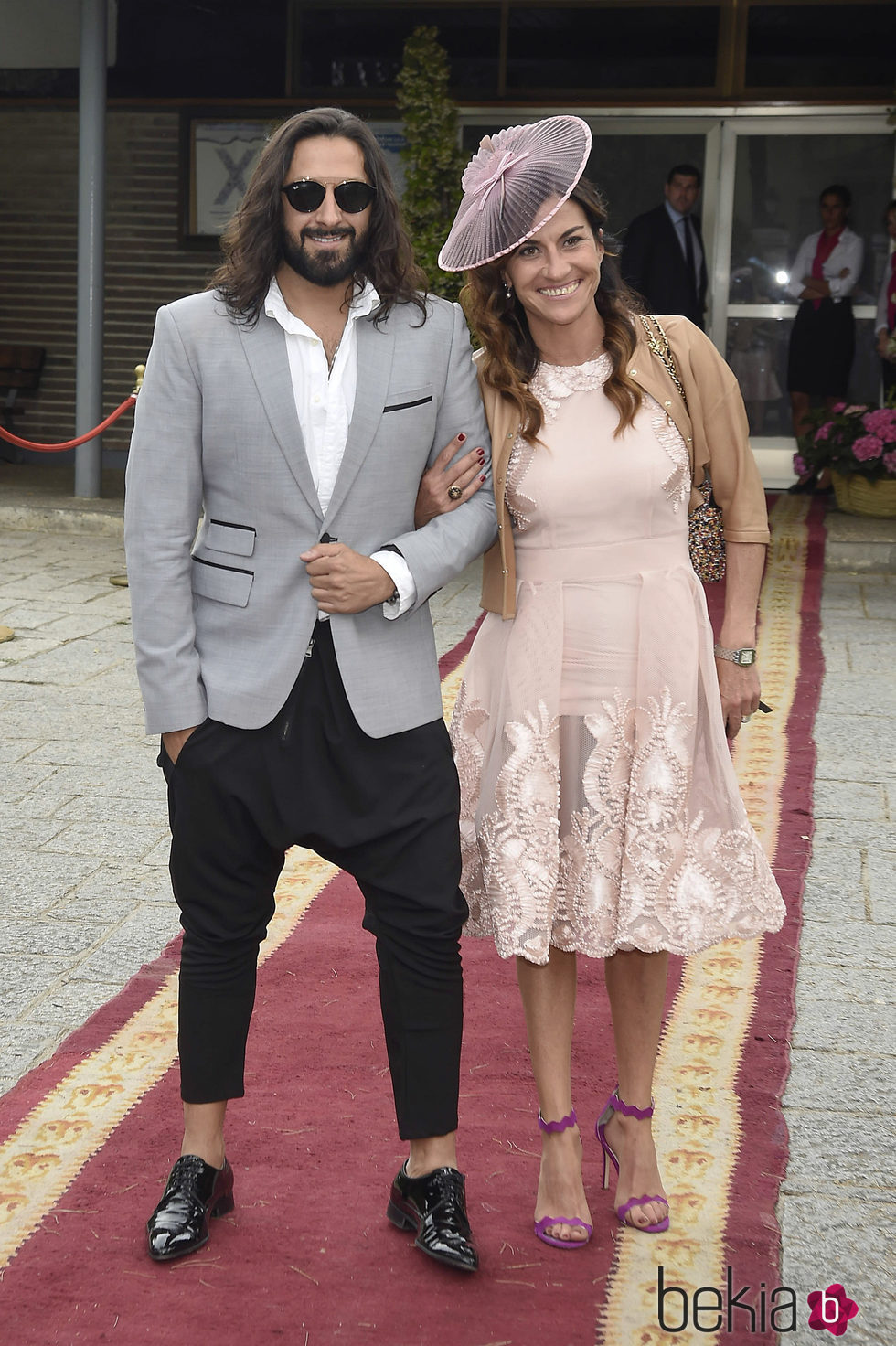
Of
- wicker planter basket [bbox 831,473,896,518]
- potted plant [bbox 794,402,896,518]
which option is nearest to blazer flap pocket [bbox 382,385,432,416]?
potted plant [bbox 794,402,896,518]

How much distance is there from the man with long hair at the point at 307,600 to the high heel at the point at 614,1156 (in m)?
0.32

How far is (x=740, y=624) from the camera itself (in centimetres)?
285

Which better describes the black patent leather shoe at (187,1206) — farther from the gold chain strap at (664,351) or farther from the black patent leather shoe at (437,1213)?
the gold chain strap at (664,351)

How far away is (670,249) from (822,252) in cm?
129

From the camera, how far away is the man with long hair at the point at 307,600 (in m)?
2.59

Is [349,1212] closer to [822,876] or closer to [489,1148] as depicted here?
[489,1148]

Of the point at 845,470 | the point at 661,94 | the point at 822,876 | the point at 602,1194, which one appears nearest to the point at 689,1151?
the point at 602,1194

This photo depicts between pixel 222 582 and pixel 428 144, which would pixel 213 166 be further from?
pixel 222 582

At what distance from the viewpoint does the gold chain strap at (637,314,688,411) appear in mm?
2764

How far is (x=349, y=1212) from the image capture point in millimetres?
2785

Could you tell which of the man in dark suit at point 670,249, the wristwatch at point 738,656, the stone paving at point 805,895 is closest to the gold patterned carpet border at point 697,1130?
the stone paving at point 805,895

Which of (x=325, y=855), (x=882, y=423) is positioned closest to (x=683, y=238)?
(x=882, y=423)

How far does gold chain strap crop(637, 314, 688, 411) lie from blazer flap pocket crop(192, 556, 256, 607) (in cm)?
82

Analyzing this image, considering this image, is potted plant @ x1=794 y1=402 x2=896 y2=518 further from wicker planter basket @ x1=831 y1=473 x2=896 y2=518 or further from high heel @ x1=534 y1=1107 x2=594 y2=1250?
high heel @ x1=534 y1=1107 x2=594 y2=1250
